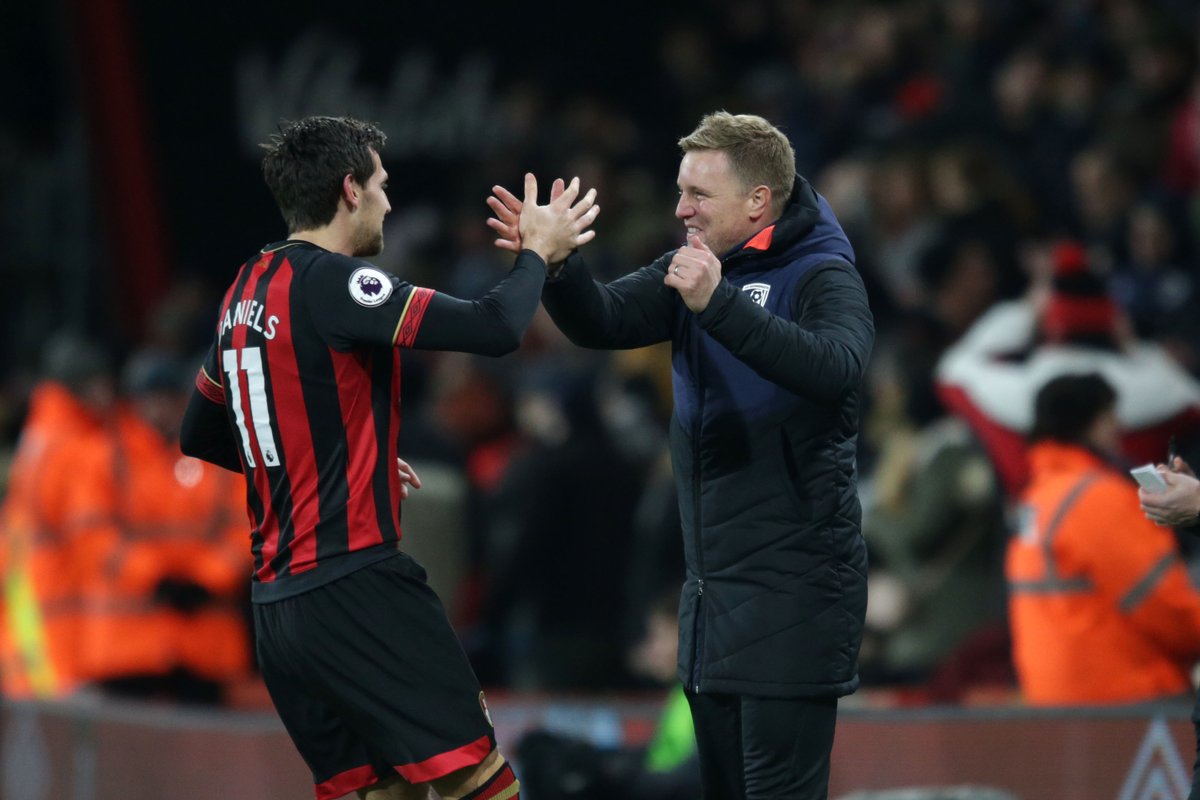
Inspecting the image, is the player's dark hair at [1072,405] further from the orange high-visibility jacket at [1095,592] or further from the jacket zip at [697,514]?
the jacket zip at [697,514]

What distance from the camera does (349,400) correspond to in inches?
169

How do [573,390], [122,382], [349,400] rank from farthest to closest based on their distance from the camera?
[122,382], [573,390], [349,400]

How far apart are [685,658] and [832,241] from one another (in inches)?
40.9

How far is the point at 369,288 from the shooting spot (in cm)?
421

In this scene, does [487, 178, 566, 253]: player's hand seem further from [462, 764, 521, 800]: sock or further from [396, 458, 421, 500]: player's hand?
[462, 764, 521, 800]: sock

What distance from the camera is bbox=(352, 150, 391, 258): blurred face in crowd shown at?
4406 mm

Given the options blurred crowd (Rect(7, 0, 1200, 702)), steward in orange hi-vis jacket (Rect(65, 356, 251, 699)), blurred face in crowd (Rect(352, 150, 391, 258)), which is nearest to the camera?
blurred face in crowd (Rect(352, 150, 391, 258))

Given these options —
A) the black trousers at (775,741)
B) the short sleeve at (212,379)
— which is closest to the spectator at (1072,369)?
the black trousers at (775,741)

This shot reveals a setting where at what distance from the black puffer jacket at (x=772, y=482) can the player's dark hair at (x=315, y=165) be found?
535 mm

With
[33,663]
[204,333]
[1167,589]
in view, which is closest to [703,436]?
[1167,589]

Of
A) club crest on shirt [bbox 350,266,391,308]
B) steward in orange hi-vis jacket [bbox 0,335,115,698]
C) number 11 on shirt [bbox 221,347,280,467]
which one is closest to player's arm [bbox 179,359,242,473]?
number 11 on shirt [bbox 221,347,280,467]

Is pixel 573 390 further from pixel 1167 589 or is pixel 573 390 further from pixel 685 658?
pixel 685 658

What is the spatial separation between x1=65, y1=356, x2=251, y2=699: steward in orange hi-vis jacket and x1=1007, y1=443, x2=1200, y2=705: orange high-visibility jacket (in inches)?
160

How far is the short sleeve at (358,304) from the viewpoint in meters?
4.19
